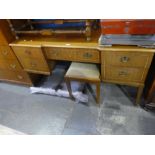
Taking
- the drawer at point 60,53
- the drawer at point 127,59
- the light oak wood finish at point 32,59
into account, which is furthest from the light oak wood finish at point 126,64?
the light oak wood finish at point 32,59

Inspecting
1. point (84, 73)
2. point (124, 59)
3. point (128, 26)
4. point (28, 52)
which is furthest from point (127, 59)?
point (28, 52)

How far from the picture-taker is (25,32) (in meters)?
1.51

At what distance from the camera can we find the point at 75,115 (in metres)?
1.65

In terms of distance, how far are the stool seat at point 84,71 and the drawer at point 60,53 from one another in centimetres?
13

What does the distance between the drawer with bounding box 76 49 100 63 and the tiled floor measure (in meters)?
0.60

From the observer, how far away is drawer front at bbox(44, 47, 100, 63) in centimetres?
133

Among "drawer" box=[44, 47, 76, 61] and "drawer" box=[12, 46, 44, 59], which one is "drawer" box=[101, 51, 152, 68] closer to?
"drawer" box=[44, 47, 76, 61]

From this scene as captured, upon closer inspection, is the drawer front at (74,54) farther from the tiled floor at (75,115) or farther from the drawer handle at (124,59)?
the tiled floor at (75,115)

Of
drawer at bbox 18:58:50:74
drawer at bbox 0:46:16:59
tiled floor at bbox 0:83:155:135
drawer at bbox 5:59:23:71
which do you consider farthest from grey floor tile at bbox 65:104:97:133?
drawer at bbox 0:46:16:59

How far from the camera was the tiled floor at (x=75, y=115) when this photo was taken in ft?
4.90

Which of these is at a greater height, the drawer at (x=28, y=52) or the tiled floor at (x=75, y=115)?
the drawer at (x=28, y=52)

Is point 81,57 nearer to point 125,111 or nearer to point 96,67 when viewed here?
point 96,67

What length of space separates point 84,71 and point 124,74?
0.40m
